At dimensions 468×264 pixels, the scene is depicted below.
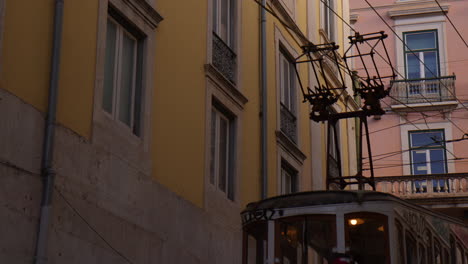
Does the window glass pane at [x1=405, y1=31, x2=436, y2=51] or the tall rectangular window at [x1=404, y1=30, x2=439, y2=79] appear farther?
the window glass pane at [x1=405, y1=31, x2=436, y2=51]

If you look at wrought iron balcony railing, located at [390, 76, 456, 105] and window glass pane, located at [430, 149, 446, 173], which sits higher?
wrought iron balcony railing, located at [390, 76, 456, 105]

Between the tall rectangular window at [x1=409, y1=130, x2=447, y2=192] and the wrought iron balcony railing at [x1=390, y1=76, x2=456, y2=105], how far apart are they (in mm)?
1118

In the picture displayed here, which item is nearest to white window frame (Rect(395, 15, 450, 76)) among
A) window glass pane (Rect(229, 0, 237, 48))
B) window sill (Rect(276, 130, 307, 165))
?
window sill (Rect(276, 130, 307, 165))

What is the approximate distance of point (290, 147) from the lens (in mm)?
18125

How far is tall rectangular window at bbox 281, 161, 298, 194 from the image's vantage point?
1800 centimetres

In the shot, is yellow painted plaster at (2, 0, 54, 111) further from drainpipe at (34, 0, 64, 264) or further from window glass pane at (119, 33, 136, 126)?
window glass pane at (119, 33, 136, 126)

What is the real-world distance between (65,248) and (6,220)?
1015mm

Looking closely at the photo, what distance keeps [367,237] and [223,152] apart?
486cm

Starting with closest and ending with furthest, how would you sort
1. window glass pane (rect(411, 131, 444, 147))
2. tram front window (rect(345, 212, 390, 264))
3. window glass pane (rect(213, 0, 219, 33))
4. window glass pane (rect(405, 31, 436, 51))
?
tram front window (rect(345, 212, 390, 264)) → window glass pane (rect(213, 0, 219, 33)) → window glass pane (rect(411, 131, 444, 147)) → window glass pane (rect(405, 31, 436, 51))

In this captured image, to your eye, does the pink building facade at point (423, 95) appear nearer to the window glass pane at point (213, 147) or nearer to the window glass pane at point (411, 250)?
the window glass pane at point (213, 147)

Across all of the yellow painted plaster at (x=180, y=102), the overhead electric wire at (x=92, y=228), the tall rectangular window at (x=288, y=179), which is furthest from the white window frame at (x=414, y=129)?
the overhead electric wire at (x=92, y=228)

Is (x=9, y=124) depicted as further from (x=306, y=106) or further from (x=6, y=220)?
(x=306, y=106)

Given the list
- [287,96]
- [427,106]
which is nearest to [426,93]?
[427,106]

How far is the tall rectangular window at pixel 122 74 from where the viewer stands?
11.6m
